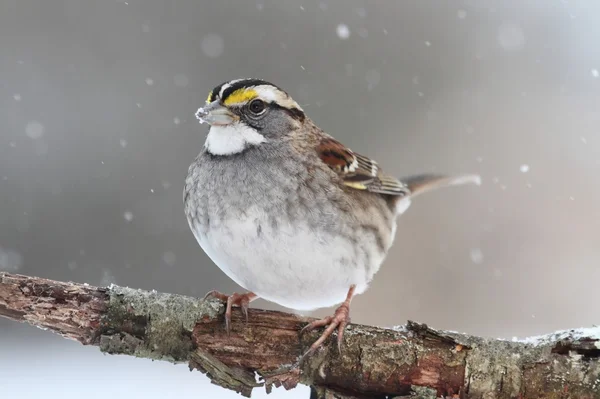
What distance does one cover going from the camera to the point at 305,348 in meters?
3.43

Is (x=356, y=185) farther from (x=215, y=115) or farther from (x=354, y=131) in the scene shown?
(x=354, y=131)

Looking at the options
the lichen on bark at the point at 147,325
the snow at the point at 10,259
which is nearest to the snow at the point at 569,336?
the lichen on bark at the point at 147,325

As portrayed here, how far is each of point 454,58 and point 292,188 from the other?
6.62m

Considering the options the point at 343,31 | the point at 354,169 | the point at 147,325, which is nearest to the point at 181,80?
the point at 343,31

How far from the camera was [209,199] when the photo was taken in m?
3.80

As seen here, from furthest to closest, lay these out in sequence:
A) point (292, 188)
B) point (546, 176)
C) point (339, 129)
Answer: point (546, 176), point (339, 129), point (292, 188)

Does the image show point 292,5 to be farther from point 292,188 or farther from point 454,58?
point 292,188

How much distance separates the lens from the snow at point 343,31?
942cm

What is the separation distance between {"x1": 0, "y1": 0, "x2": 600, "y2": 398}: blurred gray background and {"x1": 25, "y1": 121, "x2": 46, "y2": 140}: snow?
2 centimetres

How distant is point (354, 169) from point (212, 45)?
16.3ft

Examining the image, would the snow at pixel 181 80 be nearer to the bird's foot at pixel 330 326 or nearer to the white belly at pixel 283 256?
the white belly at pixel 283 256

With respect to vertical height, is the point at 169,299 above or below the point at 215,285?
below

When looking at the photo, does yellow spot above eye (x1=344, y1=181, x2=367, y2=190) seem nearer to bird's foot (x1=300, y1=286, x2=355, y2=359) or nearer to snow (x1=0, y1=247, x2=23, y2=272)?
bird's foot (x1=300, y1=286, x2=355, y2=359)

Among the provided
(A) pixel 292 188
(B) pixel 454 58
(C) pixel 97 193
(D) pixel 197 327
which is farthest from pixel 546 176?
(D) pixel 197 327
